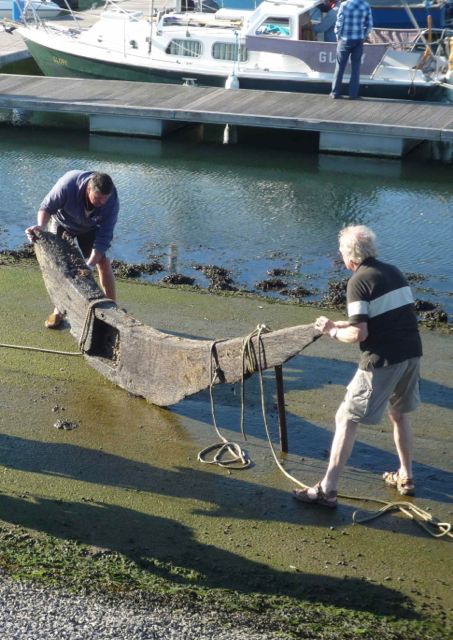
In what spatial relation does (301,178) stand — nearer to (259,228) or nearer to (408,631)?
(259,228)

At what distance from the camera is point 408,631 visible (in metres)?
5.10

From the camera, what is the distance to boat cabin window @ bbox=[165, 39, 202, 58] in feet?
70.8

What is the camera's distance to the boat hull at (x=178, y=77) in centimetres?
2047

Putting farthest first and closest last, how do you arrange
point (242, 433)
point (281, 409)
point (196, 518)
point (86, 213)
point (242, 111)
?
point (242, 111)
point (86, 213)
point (242, 433)
point (281, 409)
point (196, 518)

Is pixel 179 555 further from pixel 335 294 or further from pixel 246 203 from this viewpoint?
pixel 246 203

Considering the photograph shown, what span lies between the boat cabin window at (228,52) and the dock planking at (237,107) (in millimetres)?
1314

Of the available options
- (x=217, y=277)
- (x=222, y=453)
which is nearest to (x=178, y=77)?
(x=217, y=277)

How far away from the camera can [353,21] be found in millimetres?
18578

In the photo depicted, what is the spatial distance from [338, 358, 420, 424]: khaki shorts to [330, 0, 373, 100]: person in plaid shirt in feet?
44.8

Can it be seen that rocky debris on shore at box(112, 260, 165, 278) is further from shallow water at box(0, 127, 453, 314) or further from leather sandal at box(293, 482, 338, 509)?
leather sandal at box(293, 482, 338, 509)

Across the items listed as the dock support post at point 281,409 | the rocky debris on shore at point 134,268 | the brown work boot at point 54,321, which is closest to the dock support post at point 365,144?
the rocky debris on shore at point 134,268

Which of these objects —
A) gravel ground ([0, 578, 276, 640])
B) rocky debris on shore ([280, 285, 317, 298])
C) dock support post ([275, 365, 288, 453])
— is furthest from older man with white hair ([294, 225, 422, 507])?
rocky debris on shore ([280, 285, 317, 298])

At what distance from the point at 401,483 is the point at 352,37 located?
1383 cm

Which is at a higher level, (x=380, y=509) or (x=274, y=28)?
(x=274, y=28)
